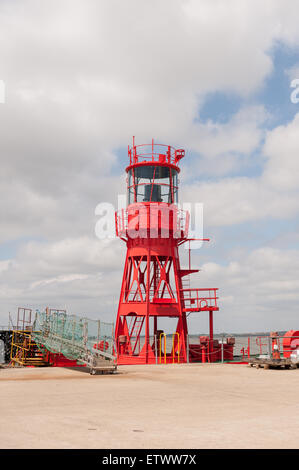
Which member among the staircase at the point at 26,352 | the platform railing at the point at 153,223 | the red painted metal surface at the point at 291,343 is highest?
the platform railing at the point at 153,223

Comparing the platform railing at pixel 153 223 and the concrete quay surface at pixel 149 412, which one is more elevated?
the platform railing at pixel 153 223

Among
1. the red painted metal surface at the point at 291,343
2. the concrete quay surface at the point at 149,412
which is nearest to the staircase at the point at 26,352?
the concrete quay surface at the point at 149,412

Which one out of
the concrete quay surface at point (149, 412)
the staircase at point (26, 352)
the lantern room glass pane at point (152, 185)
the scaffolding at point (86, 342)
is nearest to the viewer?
the concrete quay surface at point (149, 412)

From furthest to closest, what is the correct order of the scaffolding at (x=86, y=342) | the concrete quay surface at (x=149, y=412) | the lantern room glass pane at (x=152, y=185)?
the lantern room glass pane at (x=152, y=185) < the scaffolding at (x=86, y=342) < the concrete quay surface at (x=149, y=412)

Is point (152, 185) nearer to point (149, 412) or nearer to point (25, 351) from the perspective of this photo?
point (25, 351)

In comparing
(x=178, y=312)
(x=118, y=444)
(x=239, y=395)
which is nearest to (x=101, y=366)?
(x=239, y=395)

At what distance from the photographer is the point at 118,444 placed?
742cm

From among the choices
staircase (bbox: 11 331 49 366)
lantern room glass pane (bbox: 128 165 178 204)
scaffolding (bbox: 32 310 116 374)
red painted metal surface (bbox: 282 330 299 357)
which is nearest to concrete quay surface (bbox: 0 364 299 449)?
scaffolding (bbox: 32 310 116 374)

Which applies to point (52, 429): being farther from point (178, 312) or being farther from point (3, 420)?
point (178, 312)

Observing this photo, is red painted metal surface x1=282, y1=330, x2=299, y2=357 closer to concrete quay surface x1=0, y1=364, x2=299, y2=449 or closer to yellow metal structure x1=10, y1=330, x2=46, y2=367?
concrete quay surface x1=0, y1=364, x2=299, y2=449

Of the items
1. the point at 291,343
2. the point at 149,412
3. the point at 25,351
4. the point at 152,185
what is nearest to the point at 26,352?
the point at 25,351

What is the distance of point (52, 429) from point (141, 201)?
76.7ft

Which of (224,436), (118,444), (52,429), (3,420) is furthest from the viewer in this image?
(3,420)

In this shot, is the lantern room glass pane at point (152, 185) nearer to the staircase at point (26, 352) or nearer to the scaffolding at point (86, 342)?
the scaffolding at point (86, 342)
